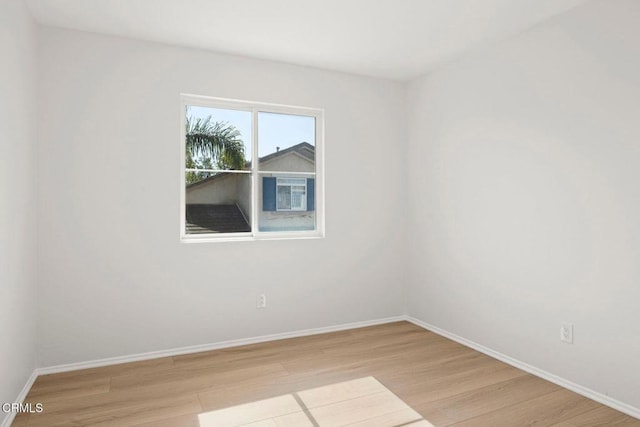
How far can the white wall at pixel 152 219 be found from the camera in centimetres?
292

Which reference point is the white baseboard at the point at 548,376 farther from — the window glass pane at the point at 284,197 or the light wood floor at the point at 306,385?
the window glass pane at the point at 284,197

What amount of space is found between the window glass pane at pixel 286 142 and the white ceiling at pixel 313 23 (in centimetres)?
58

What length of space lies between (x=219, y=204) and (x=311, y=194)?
0.91m

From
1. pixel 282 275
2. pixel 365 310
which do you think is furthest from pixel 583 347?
pixel 282 275

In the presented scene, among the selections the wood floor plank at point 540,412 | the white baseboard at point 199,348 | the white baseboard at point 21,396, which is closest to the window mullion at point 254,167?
the white baseboard at point 199,348

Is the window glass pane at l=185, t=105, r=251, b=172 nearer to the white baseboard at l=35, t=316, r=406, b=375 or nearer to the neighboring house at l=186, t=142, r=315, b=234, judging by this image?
the neighboring house at l=186, t=142, r=315, b=234

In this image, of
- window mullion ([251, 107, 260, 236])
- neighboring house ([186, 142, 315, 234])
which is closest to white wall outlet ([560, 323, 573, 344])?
neighboring house ([186, 142, 315, 234])

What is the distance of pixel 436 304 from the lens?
3846 millimetres

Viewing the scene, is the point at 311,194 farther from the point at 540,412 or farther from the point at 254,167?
the point at 540,412

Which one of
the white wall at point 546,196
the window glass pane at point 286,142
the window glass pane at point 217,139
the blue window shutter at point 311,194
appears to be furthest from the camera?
the blue window shutter at point 311,194

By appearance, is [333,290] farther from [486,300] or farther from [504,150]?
[504,150]

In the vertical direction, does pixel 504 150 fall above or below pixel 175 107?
below

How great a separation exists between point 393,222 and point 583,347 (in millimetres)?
2016

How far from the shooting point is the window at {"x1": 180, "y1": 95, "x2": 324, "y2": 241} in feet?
11.2
